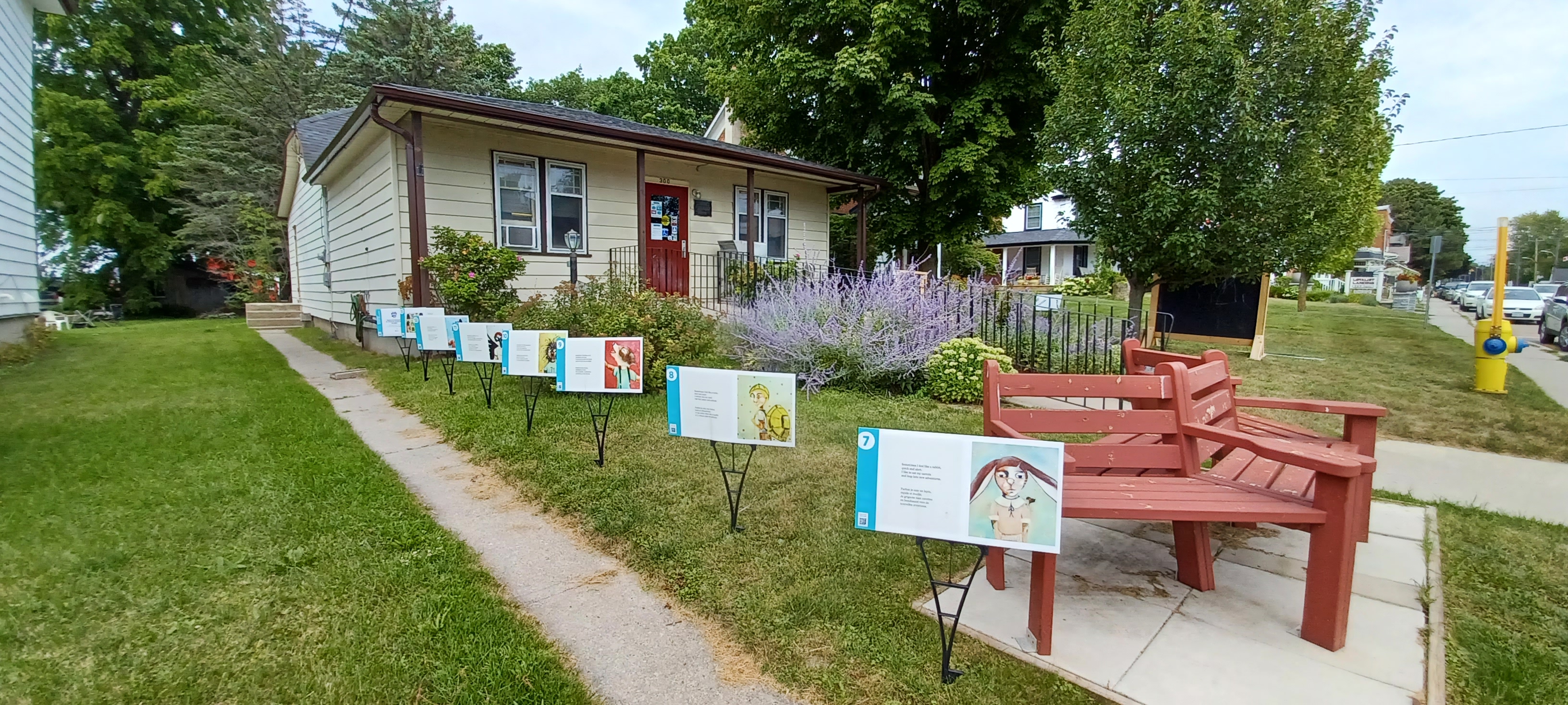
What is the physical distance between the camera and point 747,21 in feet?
49.0

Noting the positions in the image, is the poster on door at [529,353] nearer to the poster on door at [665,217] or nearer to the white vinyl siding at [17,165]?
the poster on door at [665,217]

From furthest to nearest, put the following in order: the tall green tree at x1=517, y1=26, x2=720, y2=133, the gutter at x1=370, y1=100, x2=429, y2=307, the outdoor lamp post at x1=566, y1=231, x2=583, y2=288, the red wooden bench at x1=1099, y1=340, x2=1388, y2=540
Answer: the tall green tree at x1=517, y1=26, x2=720, y2=133
the outdoor lamp post at x1=566, y1=231, x2=583, y2=288
the gutter at x1=370, y1=100, x2=429, y2=307
the red wooden bench at x1=1099, y1=340, x2=1388, y2=540

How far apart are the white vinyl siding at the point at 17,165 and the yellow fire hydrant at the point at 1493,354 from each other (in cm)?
1827

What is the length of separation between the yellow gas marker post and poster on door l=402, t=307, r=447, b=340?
11.0 m

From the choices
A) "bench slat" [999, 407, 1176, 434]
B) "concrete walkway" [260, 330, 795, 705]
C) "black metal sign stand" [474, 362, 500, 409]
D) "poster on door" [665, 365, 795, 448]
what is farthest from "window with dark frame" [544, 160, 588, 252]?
"bench slat" [999, 407, 1176, 434]

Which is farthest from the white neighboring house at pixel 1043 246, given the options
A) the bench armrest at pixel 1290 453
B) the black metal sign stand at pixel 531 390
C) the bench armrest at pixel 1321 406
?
the bench armrest at pixel 1290 453

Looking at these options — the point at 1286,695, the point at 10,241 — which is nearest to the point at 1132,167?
the point at 1286,695

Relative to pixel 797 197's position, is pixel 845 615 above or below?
below

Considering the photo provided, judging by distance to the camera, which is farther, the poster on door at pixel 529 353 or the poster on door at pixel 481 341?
the poster on door at pixel 481 341

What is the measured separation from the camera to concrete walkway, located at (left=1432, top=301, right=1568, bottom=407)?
7.95 metres

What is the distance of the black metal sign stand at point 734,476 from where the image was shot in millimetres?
3246

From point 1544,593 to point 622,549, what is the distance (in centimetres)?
405

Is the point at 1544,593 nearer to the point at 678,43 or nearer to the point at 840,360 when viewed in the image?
the point at 840,360

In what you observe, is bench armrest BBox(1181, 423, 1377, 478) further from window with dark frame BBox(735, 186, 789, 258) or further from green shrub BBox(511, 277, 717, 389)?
window with dark frame BBox(735, 186, 789, 258)
